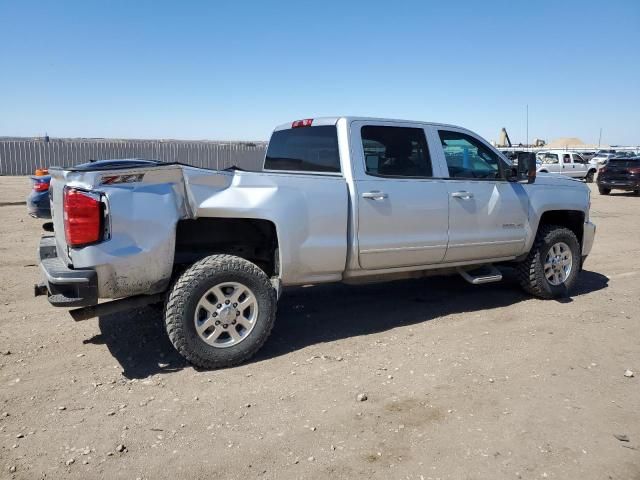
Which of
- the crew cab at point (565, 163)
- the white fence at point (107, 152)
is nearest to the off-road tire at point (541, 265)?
the white fence at point (107, 152)

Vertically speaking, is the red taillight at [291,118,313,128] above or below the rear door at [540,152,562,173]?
above

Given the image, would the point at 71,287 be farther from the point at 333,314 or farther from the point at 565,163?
the point at 565,163

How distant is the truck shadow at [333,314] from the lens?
14.8 feet

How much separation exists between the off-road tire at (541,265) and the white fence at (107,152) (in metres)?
21.4

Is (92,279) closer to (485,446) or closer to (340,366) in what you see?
(340,366)

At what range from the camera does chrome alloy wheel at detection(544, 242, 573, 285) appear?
6213 mm

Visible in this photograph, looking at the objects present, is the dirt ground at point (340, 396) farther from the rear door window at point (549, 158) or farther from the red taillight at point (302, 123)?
the rear door window at point (549, 158)

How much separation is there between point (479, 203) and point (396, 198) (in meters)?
1.09

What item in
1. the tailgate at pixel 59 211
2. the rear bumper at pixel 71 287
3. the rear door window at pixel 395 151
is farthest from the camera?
the rear door window at pixel 395 151

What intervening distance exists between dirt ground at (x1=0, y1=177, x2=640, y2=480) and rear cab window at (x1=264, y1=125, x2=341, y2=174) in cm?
147

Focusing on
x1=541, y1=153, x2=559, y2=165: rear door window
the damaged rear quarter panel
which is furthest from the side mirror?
x1=541, y1=153, x2=559, y2=165: rear door window

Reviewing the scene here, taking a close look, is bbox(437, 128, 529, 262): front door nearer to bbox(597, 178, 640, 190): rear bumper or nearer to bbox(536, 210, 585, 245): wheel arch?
bbox(536, 210, 585, 245): wheel arch

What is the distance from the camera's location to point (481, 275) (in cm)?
583

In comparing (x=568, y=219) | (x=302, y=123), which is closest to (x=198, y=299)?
(x=302, y=123)
